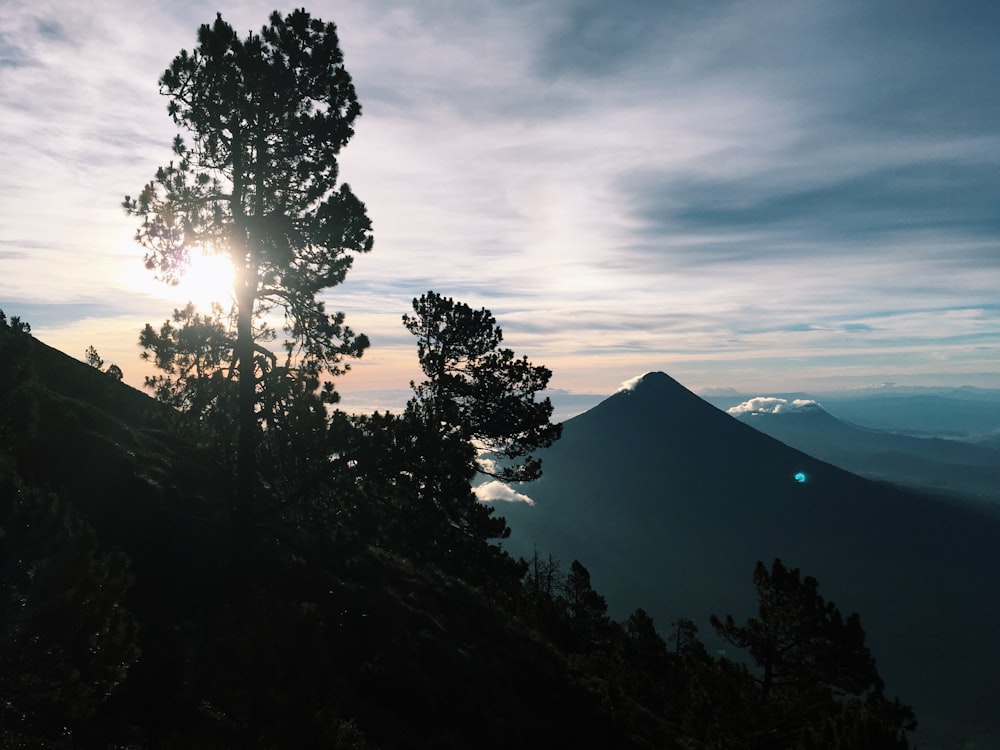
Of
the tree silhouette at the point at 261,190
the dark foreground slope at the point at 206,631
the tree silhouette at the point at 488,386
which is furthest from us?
the tree silhouette at the point at 488,386

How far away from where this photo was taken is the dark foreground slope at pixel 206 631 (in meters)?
7.96

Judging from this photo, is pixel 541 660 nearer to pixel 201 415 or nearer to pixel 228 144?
pixel 201 415

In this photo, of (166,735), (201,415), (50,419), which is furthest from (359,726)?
(50,419)

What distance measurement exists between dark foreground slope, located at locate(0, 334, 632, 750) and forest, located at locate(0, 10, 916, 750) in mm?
58

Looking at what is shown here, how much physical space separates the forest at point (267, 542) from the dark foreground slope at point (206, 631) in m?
0.06

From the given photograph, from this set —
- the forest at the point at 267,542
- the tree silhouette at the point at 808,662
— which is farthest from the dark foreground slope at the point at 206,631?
the tree silhouette at the point at 808,662

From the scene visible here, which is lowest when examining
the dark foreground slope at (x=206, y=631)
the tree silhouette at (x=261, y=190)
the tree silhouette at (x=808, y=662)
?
the tree silhouette at (x=808, y=662)

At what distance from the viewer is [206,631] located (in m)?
12.9

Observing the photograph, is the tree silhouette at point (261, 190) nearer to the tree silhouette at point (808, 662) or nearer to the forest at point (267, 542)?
the forest at point (267, 542)

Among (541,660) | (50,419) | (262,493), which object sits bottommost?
(541,660)

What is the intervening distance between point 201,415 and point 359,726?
9.35 meters

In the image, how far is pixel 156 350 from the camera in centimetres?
1517

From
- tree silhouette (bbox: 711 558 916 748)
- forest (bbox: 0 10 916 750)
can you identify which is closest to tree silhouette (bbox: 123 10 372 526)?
forest (bbox: 0 10 916 750)

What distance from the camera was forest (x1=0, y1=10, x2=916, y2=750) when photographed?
8.31 metres
